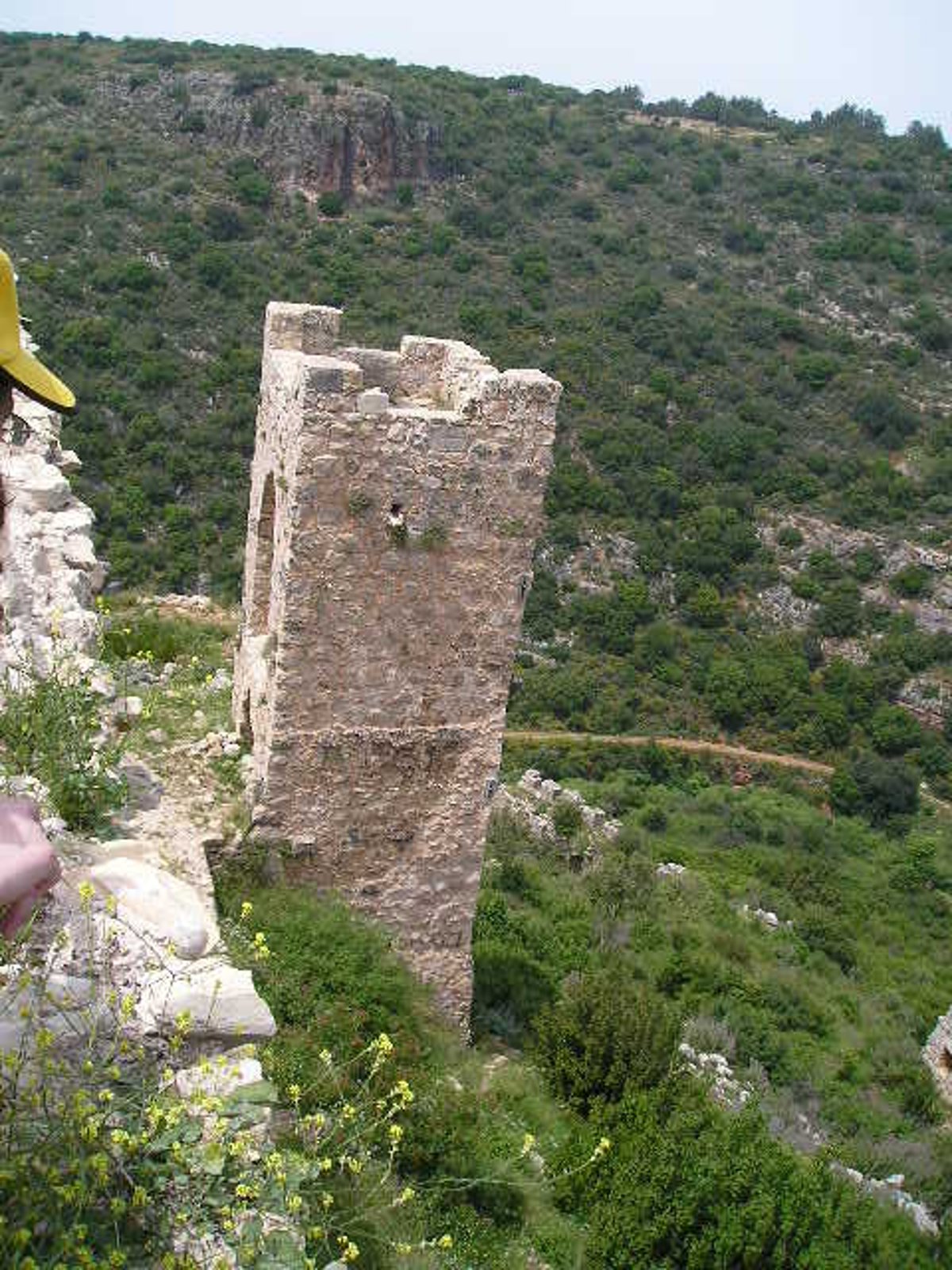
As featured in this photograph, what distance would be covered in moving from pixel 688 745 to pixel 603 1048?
18.0 meters

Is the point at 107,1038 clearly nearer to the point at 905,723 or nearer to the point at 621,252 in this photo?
the point at 905,723

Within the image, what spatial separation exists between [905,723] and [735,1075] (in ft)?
55.9

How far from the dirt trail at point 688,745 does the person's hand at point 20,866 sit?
2115cm

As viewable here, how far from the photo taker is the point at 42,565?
673 cm

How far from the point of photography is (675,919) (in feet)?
50.1

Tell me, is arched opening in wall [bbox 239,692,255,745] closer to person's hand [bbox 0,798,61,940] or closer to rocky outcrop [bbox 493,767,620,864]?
person's hand [bbox 0,798,61,940]

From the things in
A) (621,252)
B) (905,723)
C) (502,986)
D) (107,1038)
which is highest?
(621,252)

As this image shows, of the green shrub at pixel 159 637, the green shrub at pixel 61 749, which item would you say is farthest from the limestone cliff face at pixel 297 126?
the green shrub at pixel 61 749

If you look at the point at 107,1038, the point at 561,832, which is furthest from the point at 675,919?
the point at 107,1038

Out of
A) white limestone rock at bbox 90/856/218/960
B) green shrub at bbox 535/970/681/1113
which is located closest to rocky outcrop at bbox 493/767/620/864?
green shrub at bbox 535/970/681/1113

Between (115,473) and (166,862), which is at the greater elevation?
(166,862)

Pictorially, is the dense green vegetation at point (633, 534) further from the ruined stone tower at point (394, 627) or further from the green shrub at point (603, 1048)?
the ruined stone tower at point (394, 627)

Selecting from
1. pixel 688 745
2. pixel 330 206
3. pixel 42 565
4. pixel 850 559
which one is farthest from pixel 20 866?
pixel 330 206

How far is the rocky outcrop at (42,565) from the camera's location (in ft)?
19.5
